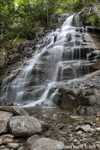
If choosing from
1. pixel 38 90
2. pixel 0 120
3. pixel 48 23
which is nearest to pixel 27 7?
pixel 48 23

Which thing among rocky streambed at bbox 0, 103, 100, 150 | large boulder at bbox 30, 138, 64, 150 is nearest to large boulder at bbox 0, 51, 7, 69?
rocky streambed at bbox 0, 103, 100, 150

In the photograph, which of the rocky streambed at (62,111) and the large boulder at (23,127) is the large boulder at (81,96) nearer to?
the rocky streambed at (62,111)

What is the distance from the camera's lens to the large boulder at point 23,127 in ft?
9.30

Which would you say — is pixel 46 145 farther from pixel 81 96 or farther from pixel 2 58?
pixel 2 58

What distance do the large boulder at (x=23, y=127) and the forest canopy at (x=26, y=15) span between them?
15.7 m

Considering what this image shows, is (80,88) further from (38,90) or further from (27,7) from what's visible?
(27,7)

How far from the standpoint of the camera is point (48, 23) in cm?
2791

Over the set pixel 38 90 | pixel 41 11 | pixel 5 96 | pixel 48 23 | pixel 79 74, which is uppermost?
pixel 41 11

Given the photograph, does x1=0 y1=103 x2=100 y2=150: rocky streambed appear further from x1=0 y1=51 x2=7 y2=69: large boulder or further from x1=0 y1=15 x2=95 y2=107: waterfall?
x1=0 y1=51 x2=7 y2=69: large boulder

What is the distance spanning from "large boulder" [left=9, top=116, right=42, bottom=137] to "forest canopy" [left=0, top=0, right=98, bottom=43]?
1574cm

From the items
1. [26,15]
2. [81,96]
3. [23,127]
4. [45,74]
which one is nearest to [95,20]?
[45,74]

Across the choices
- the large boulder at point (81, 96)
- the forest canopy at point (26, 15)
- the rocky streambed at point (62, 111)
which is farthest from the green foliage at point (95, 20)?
the large boulder at point (81, 96)

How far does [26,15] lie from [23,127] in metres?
23.9

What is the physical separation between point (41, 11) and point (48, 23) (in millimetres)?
2833
